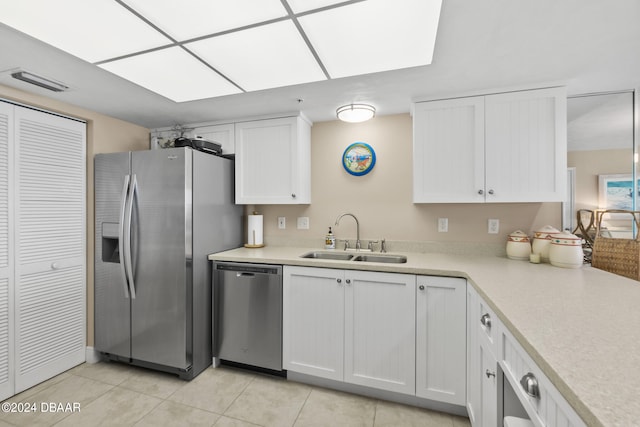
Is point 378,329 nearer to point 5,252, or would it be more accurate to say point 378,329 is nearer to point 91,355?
point 91,355

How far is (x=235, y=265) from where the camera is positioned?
2254mm

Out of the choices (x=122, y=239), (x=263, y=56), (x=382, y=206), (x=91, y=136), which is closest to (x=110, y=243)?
(x=122, y=239)

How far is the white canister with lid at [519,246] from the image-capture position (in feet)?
6.76

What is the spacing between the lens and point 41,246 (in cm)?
213

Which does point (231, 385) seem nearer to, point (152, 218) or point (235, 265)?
point (235, 265)

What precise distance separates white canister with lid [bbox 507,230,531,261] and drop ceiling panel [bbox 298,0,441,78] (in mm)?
1453

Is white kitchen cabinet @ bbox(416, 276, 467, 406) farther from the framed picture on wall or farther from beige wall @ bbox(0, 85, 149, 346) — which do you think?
beige wall @ bbox(0, 85, 149, 346)

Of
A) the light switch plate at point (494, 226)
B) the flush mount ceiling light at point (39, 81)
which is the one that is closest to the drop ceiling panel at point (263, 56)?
the flush mount ceiling light at point (39, 81)

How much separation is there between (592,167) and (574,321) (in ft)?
5.34

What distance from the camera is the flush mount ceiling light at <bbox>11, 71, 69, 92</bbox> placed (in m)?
1.73

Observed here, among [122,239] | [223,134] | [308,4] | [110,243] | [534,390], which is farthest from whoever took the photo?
[223,134]

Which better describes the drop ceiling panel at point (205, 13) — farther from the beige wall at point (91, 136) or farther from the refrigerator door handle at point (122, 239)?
the beige wall at point (91, 136)

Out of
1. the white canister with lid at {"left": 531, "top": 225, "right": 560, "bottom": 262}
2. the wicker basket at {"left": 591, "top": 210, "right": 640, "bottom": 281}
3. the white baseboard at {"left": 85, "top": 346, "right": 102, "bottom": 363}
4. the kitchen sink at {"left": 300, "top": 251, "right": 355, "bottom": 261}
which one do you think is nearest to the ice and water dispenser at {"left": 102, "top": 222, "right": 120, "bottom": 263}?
the white baseboard at {"left": 85, "top": 346, "right": 102, "bottom": 363}

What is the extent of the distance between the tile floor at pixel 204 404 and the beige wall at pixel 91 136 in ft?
1.76
